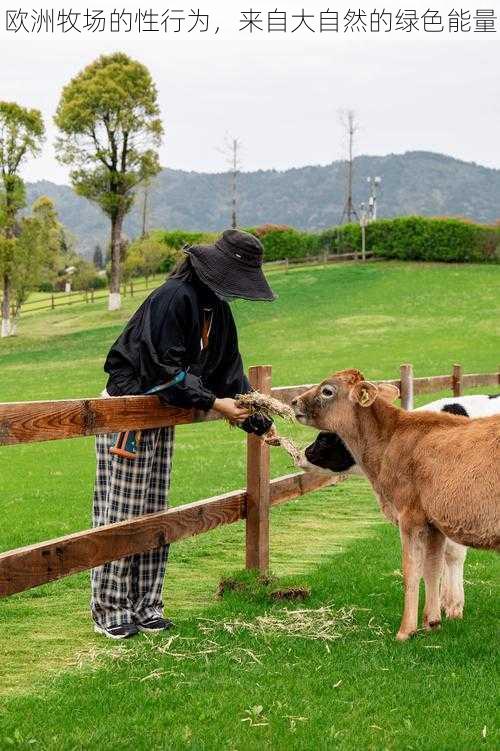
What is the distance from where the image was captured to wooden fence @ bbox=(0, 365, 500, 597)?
5082mm

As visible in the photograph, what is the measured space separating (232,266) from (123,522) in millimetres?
1765

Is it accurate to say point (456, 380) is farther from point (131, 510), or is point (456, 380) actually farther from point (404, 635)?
point (131, 510)

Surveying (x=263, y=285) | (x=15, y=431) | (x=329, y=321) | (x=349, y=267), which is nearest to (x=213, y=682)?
(x=15, y=431)

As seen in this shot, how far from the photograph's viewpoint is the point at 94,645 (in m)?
6.04

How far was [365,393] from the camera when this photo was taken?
636cm

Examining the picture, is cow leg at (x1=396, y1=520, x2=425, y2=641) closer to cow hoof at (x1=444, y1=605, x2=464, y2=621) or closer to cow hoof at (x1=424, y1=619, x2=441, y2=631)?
cow hoof at (x1=424, y1=619, x2=441, y2=631)

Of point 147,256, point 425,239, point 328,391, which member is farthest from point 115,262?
point 328,391

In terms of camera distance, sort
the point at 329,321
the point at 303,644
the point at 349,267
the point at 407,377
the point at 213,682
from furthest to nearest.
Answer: the point at 349,267, the point at 329,321, the point at 407,377, the point at 303,644, the point at 213,682

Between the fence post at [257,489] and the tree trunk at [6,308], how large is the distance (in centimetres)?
4317

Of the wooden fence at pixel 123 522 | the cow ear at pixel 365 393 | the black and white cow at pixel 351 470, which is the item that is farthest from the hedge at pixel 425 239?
the cow ear at pixel 365 393

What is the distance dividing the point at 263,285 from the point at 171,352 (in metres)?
0.81

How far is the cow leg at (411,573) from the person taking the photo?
235 inches

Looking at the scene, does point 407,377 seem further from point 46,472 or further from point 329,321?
point 329,321

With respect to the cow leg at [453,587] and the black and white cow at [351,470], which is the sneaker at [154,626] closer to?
the black and white cow at [351,470]
